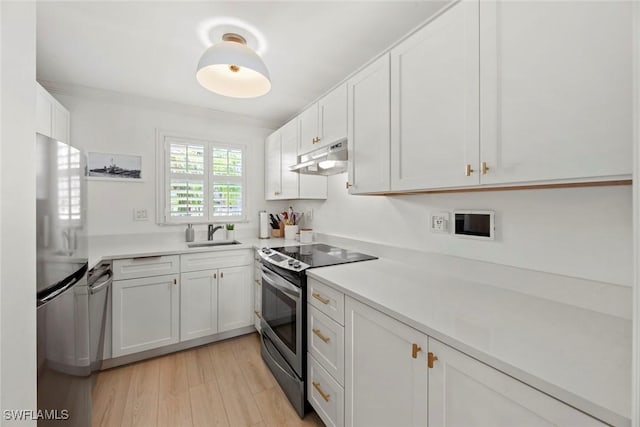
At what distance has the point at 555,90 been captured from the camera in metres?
0.84

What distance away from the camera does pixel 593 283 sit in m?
0.97

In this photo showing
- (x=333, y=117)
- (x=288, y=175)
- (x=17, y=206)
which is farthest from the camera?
(x=288, y=175)

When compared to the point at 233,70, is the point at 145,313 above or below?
below

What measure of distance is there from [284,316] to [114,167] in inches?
89.0

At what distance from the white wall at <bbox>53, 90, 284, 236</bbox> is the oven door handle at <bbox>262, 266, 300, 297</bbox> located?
131 cm

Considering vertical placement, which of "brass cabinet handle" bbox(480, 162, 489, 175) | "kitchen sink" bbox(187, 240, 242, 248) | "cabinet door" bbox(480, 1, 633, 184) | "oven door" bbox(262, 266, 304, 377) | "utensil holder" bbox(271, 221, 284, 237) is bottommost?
"oven door" bbox(262, 266, 304, 377)

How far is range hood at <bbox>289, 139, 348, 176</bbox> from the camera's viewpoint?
1.79 meters

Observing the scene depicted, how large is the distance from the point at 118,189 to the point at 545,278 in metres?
3.36

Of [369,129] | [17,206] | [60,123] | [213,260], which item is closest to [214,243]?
[213,260]

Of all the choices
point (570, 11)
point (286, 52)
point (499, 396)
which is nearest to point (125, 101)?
point (286, 52)

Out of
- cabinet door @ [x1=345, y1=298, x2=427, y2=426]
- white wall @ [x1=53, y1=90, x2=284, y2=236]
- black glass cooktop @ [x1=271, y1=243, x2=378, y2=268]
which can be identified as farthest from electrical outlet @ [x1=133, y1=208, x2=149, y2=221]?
cabinet door @ [x1=345, y1=298, x2=427, y2=426]

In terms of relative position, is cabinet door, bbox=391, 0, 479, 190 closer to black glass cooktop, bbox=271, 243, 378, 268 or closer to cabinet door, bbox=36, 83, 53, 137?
black glass cooktop, bbox=271, 243, 378, 268

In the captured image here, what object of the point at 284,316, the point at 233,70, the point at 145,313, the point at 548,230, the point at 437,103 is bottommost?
the point at 145,313

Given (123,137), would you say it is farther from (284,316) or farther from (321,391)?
(321,391)
